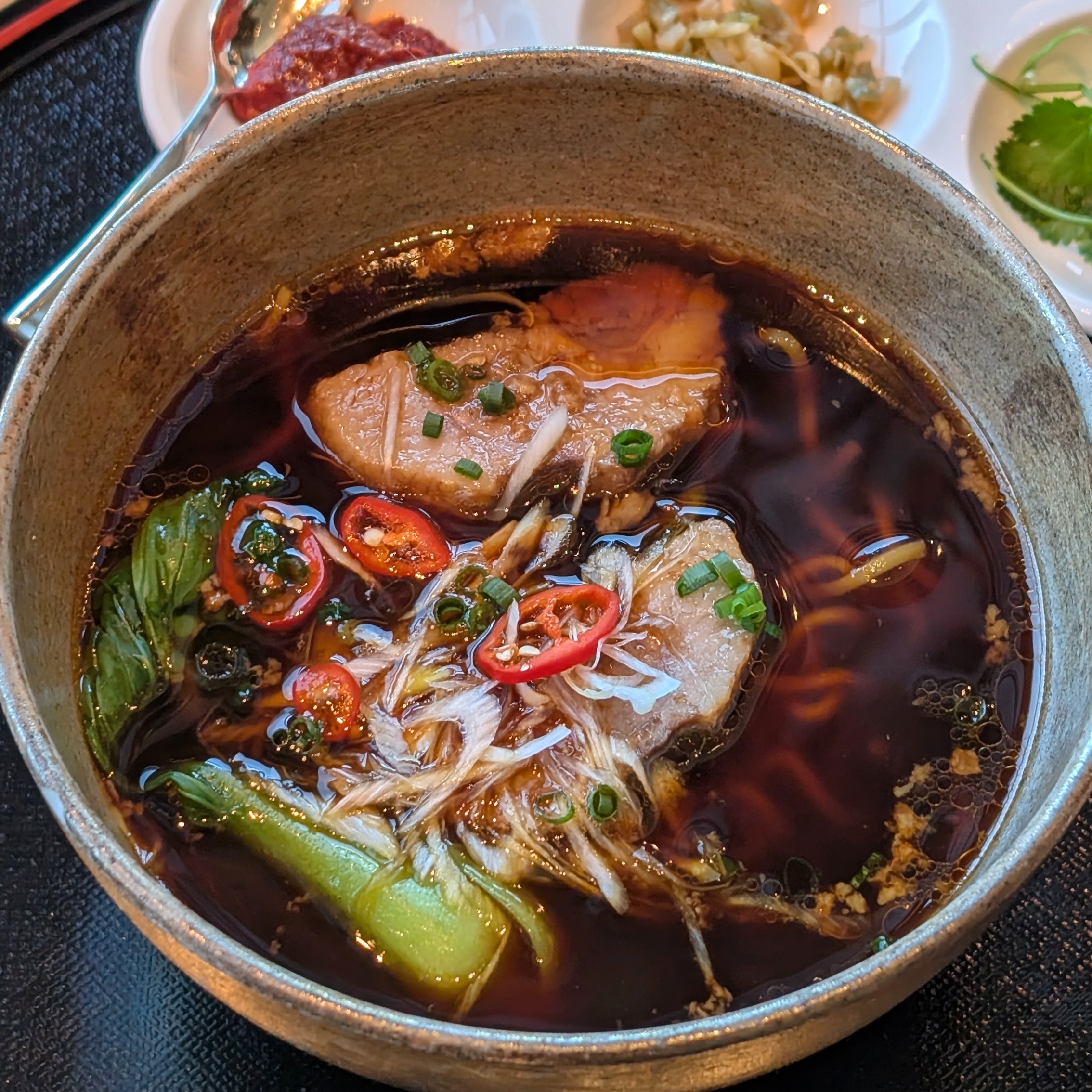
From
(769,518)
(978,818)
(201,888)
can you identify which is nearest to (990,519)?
(769,518)

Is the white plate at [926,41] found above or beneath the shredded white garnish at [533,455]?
above

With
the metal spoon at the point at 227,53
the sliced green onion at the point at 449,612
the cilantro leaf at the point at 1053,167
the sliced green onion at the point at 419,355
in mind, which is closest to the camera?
the sliced green onion at the point at 449,612

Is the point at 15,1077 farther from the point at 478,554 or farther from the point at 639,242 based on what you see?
the point at 639,242

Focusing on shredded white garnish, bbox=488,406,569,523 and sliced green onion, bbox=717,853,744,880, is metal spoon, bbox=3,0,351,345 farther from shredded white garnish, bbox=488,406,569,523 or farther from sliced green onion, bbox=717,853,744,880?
sliced green onion, bbox=717,853,744,880

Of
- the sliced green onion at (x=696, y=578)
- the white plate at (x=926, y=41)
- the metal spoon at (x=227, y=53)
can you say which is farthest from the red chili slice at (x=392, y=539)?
the white plate at (x=926, y=41)

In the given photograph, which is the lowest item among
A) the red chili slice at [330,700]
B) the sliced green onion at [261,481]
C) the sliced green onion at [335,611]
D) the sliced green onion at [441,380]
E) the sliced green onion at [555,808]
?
the sliced green onion at [555,808]

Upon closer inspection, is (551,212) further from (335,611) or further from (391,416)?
(335,611)

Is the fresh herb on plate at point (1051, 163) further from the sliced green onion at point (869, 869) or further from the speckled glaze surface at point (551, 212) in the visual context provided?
the sliced green onion at point (869, 869)
